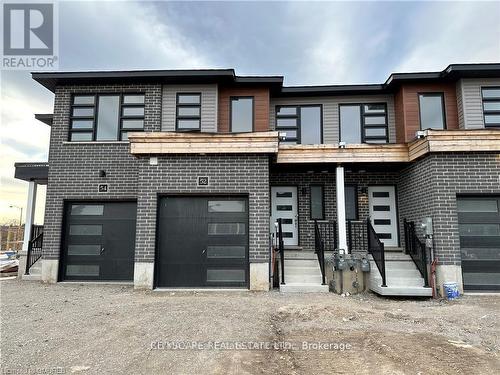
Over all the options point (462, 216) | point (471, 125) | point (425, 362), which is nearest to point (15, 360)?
point (425, 362)

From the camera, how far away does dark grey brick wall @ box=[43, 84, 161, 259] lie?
9695mm

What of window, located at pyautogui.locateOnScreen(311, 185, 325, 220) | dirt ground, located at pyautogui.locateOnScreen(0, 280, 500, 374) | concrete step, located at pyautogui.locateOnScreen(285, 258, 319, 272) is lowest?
dirt ground, located at pyautogui.locateOnScreen(0, 280, 500, 374)

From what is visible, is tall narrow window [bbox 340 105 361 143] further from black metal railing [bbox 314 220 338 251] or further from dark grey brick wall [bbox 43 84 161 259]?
dark grey brick wall [bbox 43 84 161 259]

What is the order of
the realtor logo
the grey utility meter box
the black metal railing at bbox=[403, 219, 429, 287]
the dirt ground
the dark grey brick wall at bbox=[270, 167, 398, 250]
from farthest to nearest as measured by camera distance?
the dark grey brick wall at bbox=[270, 167, 398, 250], the realtor logo, the grey utility meter box, the black metal railing at bbox=[403, 219, 429, 287], the dirt ground

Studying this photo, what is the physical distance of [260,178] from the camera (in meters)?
8.44

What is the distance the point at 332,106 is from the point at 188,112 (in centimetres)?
498

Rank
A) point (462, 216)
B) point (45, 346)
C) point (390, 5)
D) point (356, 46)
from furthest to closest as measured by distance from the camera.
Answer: point (356, 46)
point (390, 5)
point (462, 216)
point (45, 346)

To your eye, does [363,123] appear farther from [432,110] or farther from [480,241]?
[480,241]

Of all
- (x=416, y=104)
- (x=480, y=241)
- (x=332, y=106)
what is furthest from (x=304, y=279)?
(x=416, y=104)

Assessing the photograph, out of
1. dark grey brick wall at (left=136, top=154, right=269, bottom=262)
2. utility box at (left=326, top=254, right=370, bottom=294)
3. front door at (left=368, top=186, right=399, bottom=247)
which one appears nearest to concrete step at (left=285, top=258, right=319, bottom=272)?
utility box at (left=326, top=254, right=370, bottom=294)

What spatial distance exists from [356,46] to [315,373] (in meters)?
17.3

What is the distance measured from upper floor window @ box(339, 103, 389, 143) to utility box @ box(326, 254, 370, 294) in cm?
440

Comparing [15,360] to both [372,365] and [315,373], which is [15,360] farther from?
[372,365]

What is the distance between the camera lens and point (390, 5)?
11875 mm
